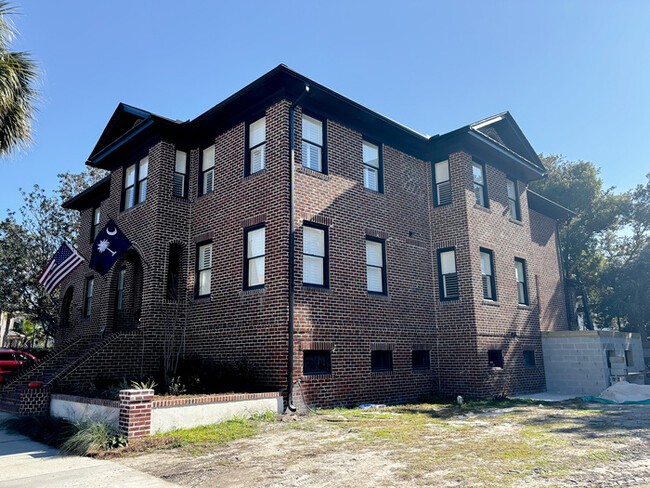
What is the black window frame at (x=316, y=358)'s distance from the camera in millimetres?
12070

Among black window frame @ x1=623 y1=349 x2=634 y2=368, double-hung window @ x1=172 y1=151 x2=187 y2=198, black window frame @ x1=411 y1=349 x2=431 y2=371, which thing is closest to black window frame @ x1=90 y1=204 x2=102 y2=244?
double-hung window @ x1=172 y1=151 x2=187 y2=198

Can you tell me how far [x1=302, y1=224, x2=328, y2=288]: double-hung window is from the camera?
12.8 m

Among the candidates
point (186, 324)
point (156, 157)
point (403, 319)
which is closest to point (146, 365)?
point (186, 324)

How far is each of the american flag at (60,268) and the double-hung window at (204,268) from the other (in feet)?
11.1

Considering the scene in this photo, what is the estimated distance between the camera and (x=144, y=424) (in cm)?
877

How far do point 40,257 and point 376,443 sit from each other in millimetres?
25848

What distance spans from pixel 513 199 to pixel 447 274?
5047 millimetres

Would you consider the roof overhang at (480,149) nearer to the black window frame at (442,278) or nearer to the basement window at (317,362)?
the black window frame at (442,278)

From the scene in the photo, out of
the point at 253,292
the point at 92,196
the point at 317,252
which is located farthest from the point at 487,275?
the point at 92,196

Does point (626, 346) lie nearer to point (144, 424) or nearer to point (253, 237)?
point (253, 237)

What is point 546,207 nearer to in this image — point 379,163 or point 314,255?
point 379,163

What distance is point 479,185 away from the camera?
56.3 ft

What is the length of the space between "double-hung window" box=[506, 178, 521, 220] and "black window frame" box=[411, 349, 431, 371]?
6.71m

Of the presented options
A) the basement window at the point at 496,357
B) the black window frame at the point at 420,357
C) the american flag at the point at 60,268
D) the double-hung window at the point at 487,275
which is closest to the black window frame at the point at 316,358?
the black window frame at the point at 420,357
